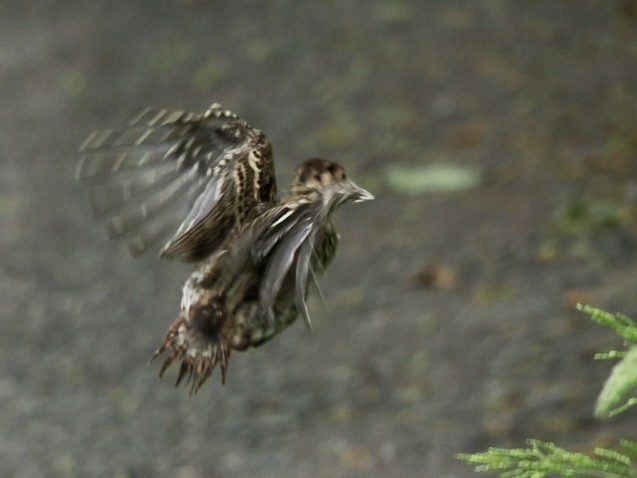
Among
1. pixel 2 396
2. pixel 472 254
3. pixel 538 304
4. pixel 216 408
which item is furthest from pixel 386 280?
pixel 2 396

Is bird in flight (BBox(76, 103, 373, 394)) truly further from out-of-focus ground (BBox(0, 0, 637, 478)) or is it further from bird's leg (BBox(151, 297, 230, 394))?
out-of-focus ground (BBox(0, 0, 637, 478))

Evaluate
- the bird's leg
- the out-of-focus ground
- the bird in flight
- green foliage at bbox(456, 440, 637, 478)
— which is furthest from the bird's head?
the out-of-focus ground

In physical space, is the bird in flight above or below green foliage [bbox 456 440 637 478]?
above

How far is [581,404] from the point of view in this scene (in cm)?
456

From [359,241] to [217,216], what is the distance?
3.41 m

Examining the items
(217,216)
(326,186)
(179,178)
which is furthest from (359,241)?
(326,186)

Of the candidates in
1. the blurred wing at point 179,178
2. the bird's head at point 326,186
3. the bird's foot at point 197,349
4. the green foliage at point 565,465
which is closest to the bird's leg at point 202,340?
the bird's foot at point 197,349

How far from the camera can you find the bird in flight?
8.31 feet

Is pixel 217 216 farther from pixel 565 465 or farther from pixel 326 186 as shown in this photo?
pixel 565 465

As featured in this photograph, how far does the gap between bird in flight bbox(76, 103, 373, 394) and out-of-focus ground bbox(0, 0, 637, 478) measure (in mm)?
1868

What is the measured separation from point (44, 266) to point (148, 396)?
1.44m

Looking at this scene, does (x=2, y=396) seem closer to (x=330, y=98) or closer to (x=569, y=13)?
(x=330, y=98)

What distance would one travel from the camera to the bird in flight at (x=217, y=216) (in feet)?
8.31

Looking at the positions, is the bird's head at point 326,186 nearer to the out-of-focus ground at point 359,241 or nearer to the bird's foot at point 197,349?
the bird's foot at point 197,349
